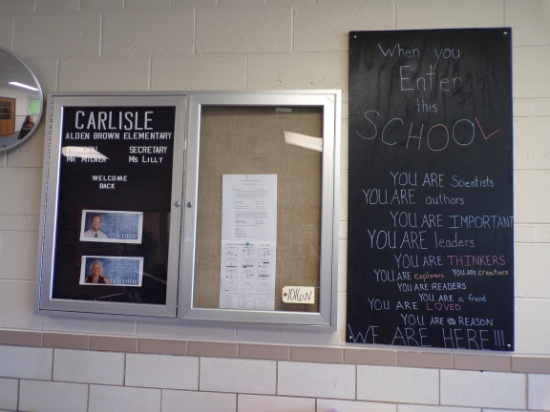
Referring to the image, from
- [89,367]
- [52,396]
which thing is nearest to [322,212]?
[89,367]

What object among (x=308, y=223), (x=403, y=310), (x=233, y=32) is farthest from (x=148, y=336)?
(x=233, y=32)

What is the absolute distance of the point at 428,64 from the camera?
1.59 meters

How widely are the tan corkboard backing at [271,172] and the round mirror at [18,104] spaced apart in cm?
80

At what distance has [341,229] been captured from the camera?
62.2 inches

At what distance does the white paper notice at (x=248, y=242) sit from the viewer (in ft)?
5.14

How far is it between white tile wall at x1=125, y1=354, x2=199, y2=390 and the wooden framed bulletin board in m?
0.21

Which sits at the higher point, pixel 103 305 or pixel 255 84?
pixel 255 84

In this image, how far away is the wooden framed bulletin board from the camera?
5.14 feet

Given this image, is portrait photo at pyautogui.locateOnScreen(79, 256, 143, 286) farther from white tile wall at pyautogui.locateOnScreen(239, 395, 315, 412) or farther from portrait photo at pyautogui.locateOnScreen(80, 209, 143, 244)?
white tile wall at pyautogui.locateOnScreen(239, 395, 315, 412)

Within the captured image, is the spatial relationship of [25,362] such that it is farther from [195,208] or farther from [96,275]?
[195,208]

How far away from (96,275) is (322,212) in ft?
3.38

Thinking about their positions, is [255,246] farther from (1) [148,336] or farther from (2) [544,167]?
(2) [544,167]

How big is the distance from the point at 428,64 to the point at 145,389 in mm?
1872

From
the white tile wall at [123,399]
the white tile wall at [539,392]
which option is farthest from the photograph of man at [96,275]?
the white tile wall at [539,392]
